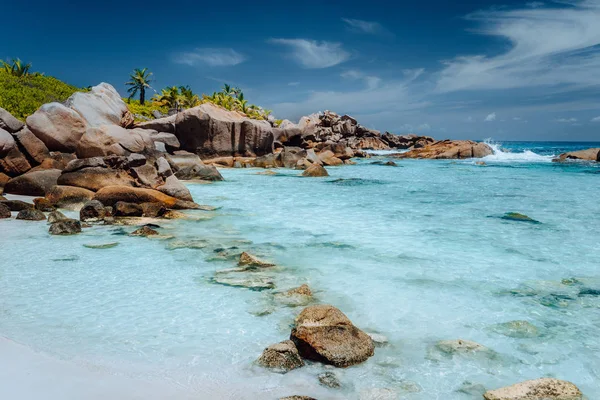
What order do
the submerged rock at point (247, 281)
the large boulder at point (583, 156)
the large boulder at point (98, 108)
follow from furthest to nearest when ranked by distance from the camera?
the large boulder at point (583, 156) < the large boulder at point (98, 108) < the submerged rock at point (247, 281)

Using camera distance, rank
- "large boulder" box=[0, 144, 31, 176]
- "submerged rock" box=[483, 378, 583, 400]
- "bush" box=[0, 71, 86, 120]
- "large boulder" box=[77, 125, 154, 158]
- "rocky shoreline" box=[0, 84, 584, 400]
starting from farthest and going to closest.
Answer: "bush" box=[0, 71, 86, 120], "large boulder" box=[77, 125, 154, 158], "large boulder" box=[0, 144, 31, 176], "rocky shoreline" box=[0, 84, 584, 400], "submerged rock" box=[483, 378, 583, 400]

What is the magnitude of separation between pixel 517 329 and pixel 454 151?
4240 cm

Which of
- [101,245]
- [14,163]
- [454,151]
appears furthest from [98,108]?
[454,151]

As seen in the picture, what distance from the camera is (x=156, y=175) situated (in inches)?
547

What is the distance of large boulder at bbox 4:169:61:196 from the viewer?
40.6 ft

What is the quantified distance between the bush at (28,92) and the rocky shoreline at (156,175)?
6.16 metres

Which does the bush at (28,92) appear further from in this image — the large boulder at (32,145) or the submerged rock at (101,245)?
the submerged rock at (101,245)

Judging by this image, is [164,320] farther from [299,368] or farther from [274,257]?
[274,257]

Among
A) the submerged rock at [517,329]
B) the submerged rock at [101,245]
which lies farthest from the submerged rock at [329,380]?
the submerged rock at [101,245]

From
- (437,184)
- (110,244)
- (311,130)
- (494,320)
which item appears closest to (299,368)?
(494,320)

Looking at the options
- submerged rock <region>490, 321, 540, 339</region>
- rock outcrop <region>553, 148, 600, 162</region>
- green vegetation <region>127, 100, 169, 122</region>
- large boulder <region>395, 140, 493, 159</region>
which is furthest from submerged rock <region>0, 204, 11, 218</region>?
rock outcrop <region>553, 148, 600, 162</region>

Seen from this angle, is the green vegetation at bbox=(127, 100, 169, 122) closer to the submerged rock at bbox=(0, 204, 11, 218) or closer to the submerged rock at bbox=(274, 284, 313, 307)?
the submerged rock at bbox=(0, 204, 11, 218)

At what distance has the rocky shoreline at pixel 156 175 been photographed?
151 inches

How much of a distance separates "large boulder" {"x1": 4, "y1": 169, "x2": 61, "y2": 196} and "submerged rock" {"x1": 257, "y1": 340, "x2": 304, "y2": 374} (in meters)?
11.0
